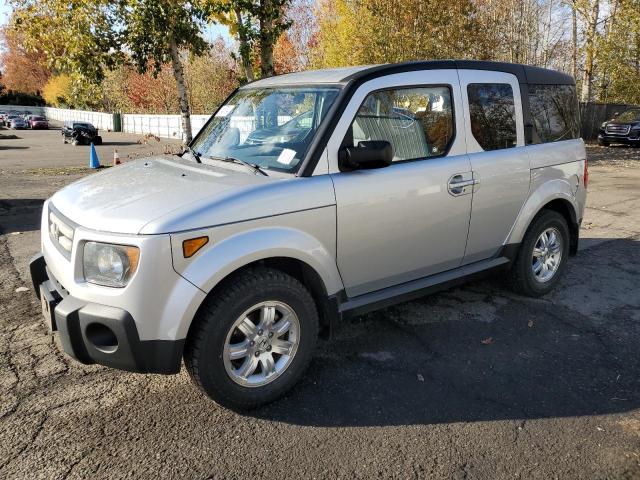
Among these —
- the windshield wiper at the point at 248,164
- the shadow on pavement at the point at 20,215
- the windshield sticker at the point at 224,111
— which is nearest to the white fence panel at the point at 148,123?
the shadow on pavement at the point at 20,215

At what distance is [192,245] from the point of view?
2.65 metres

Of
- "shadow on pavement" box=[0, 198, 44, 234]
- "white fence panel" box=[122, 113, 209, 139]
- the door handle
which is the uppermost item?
"white fence panel" box=[122, 113, 209, 139]

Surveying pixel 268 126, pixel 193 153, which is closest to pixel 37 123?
pixel 193 153

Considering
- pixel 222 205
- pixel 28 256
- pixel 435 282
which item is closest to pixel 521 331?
pixel 435 282

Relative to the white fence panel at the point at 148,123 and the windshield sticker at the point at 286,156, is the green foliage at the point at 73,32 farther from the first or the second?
the white fence panel at the point at 148,123

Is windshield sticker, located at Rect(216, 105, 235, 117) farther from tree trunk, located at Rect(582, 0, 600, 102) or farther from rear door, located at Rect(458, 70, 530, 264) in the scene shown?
tree trunk, located at Rect(582, 0, 600, 102)

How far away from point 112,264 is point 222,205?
0.63 metres

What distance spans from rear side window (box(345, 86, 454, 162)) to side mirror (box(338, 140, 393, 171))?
0.53 feet

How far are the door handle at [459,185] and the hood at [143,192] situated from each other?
138 cm

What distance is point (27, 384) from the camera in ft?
10.8

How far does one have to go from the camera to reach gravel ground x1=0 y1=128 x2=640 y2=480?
8.55 ft

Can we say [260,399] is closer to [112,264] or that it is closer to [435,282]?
[112,264]

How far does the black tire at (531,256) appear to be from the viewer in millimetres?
4531

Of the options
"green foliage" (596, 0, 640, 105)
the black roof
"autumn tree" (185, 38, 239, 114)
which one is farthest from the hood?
"autumn tree" (185, 38, 239, 114)
